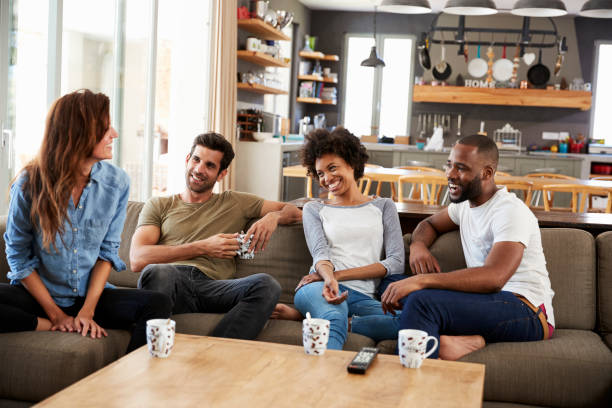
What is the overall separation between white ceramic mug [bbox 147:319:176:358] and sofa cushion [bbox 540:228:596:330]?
157cm

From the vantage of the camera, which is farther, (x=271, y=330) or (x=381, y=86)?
(x=381, y=86)

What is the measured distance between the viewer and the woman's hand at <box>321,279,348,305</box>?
7.97ft

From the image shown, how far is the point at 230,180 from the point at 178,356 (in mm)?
4755

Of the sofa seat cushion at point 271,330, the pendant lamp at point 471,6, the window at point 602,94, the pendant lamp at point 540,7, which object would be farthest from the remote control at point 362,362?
the window at point 602,94

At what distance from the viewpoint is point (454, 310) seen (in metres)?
2.27

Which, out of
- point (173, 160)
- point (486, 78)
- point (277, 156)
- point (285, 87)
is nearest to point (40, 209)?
point (173, 160)

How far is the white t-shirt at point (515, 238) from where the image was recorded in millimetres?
→ 2375

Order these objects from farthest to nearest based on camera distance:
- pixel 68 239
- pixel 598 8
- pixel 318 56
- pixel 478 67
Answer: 1. pixel 318 56
2. pixel 478 67
3. pixel 598 8
4. pixel 68 239

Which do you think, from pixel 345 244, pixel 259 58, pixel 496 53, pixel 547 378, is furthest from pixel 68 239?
pixel 496 53

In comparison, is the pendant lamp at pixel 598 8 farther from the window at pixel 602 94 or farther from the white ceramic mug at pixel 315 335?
the white ceramic mug at pixel 315 335

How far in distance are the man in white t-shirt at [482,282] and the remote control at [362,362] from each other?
0.50 meters

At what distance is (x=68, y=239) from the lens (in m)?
2.29

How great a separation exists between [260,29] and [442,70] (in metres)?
2.79

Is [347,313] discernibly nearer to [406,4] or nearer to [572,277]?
[572,277]
